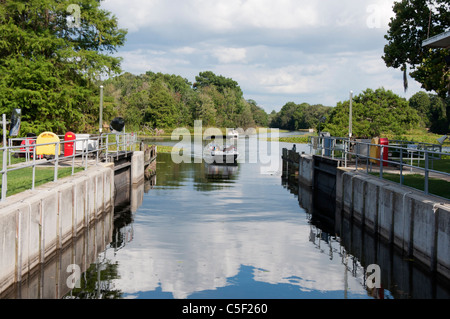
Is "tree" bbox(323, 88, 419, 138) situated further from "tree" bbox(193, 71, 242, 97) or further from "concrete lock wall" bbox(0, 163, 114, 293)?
"tree" bbox(193, 71, 242, 97)

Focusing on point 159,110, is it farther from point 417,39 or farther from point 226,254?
point 226,254

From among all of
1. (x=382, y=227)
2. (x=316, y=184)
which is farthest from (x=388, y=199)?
(x=316, y=184)

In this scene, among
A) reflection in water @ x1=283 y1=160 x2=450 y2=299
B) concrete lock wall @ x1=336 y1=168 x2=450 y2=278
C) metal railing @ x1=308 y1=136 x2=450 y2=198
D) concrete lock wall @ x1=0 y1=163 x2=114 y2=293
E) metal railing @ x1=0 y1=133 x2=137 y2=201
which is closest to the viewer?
concrete lock wall @ x1=0 y1=163 x2=114 y2=293

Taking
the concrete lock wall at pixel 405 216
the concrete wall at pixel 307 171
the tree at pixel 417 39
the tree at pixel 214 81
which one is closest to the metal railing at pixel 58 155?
the concrete lock wall at pixel 405 216

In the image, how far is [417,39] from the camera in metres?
33.0

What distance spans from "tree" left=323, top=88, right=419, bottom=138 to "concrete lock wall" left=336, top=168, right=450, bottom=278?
58663 millimetres

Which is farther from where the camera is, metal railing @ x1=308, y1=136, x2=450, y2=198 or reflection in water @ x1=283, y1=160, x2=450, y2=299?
metal railing @ x1=308, y1=136, x2=450, y2=198

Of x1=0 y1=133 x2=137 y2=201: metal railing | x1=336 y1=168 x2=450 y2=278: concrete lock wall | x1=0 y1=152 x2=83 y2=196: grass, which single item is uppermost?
x1=0 y1=133 x2=137 y2=201: metal railing

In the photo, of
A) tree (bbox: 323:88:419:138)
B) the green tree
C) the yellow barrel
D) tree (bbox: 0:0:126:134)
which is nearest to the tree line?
tree (bbox: 0:0:126:134)

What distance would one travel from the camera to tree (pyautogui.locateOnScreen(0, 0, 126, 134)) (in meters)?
37.4

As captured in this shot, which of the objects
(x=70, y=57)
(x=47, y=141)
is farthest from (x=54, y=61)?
(x=47, y=141)

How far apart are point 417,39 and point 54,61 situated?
1036 inches
